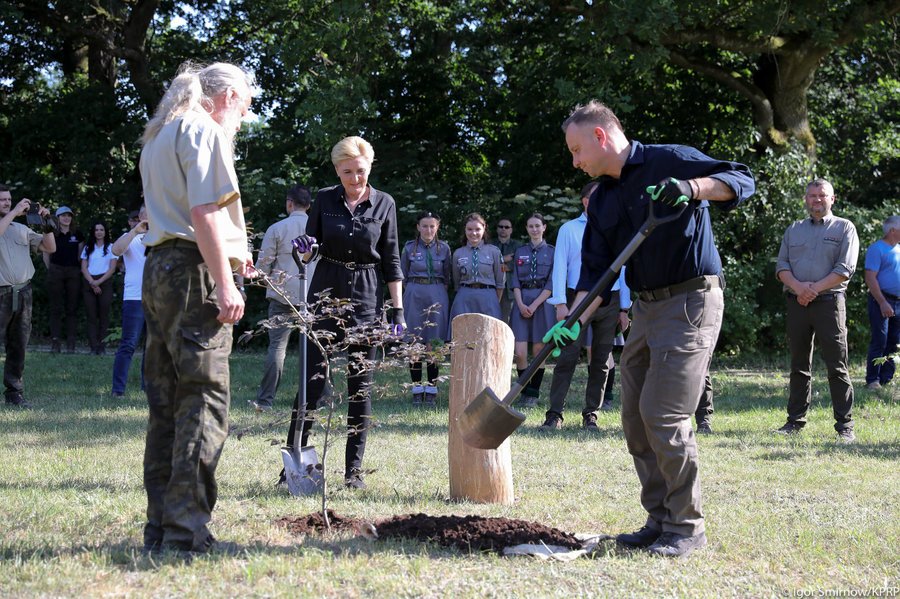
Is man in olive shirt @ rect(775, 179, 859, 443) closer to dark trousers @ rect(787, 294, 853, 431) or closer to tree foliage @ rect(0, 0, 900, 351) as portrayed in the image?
dark trousers @ rect(787, 294, 853, 431)

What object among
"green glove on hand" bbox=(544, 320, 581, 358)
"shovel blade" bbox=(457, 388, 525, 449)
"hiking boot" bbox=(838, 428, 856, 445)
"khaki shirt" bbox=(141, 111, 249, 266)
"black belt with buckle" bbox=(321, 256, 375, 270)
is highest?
"khaki shirt" bbox=(141, 111, 249, 266)

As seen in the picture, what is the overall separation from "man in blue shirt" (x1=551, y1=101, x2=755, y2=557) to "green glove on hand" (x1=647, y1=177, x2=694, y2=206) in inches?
2.2

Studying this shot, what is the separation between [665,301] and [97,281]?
1295 cm

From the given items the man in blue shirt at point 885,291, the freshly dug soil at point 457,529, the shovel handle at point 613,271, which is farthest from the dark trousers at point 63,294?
the shovel handle at point 613,271

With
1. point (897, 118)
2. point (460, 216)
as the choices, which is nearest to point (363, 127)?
point (460, 216)

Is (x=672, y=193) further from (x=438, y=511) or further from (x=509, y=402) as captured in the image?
(x=438, y=511)

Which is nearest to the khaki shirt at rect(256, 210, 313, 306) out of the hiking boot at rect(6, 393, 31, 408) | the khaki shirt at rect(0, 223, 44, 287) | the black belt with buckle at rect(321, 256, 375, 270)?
the khaki shirt at rect(0, 223, 44, 287)

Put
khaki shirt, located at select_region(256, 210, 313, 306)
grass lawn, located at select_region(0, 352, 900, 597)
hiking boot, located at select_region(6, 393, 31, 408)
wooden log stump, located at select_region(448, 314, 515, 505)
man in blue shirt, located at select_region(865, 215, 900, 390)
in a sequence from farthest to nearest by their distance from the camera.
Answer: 1. man in blue shirt, located at select_region(865, 215, 900, 390)
2. hiking boot, located at select_region(6, 393, 31, 408)
3. khaki shirt, located at select_region(256, 210, 313, 306)
4. wooden log stump, located at select_region(448, 314, 515, 505)
5. grass lawn, located at select_region(0, 352, 900, 597)

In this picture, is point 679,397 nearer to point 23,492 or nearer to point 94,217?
point 23,492

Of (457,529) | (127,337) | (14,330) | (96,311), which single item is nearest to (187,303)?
(457,529)

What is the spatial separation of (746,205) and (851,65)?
489 centimetres

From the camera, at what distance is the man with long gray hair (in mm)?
3930

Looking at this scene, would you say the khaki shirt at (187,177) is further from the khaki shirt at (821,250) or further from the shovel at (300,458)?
the khaki shirt at (821,250)

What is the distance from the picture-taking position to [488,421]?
459cm
